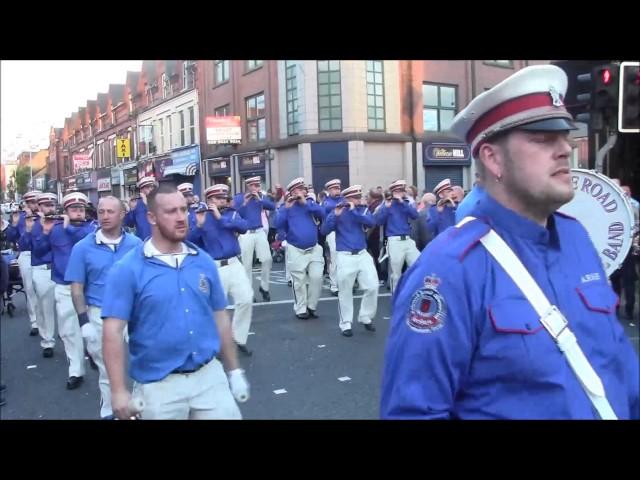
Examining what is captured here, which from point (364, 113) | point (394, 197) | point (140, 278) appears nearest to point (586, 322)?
point (140, 278)

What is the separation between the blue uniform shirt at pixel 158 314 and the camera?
317cm

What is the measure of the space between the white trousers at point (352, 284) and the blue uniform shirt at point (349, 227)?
113mm

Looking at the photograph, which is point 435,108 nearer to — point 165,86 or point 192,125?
point 192,125

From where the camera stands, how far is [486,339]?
1536mm

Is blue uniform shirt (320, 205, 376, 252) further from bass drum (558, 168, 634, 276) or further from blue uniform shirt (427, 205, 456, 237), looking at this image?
bass drum (558, 168, 634, 276)

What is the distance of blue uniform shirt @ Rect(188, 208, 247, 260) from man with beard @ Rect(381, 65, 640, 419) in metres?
5.76

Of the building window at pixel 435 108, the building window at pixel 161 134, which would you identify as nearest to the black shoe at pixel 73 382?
the building window at pixel 161 134

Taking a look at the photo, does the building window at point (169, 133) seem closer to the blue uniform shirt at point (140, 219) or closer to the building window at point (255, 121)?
the blue uniform shirt at point (140, 219)

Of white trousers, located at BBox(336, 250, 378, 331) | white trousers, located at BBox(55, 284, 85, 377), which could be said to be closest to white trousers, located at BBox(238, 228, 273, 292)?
white trousers, located at BBox(336, 250, 378, 331)

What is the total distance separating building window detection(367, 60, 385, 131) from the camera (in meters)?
15.1

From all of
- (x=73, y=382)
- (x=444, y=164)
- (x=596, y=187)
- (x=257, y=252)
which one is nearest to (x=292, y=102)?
(x=444, y=164)

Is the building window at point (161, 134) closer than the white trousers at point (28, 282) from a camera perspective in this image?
Yes
